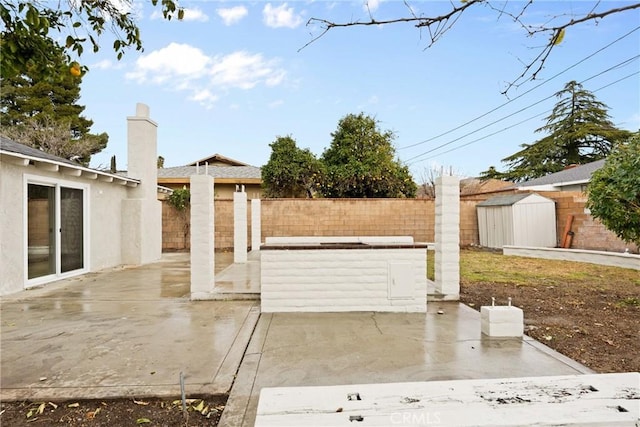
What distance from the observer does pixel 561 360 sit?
131 inches

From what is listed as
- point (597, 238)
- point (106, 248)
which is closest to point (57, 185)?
point (106, 248)

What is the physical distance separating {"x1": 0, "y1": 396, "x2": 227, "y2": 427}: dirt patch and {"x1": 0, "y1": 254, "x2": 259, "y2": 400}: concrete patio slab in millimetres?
71

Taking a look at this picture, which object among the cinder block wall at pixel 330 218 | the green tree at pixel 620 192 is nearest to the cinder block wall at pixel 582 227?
the cinder block wall at pixel 330 218

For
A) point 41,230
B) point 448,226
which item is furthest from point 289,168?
point 448,226

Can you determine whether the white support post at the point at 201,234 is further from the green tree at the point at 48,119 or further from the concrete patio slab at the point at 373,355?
the green tree at the point at 48,119

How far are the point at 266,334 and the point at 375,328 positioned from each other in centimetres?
125

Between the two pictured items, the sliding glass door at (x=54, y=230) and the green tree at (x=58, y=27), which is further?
the sliding glass door at (x=54, y=230)

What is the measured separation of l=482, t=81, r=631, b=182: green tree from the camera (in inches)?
977

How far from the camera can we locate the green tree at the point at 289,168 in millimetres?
15812

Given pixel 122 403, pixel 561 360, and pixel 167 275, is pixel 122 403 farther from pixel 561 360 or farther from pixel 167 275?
pixel 167 275

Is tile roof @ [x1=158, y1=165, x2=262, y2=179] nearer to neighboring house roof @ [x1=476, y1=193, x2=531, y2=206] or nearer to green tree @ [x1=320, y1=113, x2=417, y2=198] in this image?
green tree @ [x1=320, y1=113, x2=417, y2=198]

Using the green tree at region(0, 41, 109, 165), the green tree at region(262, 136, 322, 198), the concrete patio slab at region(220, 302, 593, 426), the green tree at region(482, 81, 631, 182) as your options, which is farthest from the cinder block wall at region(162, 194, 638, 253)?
the green tree at region(482, 81, 631, 182)

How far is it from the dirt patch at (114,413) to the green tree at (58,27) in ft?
7.21

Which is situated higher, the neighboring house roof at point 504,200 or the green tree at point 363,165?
the green tree at point 363,165
